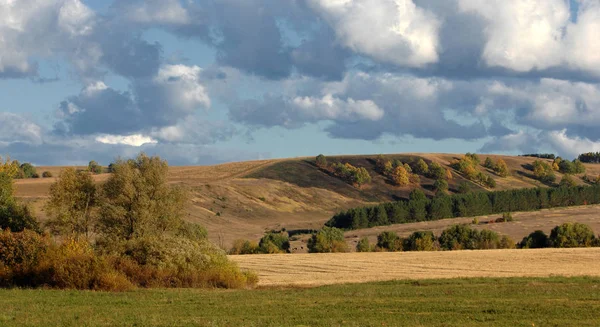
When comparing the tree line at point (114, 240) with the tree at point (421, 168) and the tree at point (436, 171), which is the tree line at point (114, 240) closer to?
the tree at point (436, 171)

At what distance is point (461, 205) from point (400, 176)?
32879 millimetres

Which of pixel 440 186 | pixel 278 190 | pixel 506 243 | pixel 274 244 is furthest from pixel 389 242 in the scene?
pixel 440 186

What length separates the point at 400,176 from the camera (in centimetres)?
16488

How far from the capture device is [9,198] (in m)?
54.8

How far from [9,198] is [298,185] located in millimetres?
103902

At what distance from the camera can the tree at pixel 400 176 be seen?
16400cm

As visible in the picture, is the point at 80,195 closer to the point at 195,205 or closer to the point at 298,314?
the point at 298,314

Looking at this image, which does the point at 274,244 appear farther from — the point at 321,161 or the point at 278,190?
the point at 321,161

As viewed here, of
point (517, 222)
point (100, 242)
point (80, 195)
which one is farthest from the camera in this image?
point (517, 222)

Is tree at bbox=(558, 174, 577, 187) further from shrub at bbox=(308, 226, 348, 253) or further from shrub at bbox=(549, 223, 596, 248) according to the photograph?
shrub at bbox=(308, 226, 348, 253)

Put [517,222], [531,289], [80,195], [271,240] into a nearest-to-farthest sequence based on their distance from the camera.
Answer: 1. [531,289]
2. [80,195]
3. [271,240]
4. [517,222]

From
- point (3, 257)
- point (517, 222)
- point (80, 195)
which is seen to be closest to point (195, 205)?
point (517, 222)

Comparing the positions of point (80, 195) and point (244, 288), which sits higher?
point (80, 195)

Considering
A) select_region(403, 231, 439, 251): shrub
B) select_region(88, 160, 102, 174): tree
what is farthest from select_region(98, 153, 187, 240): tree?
select_region(88, 160, 102, 174): tree
